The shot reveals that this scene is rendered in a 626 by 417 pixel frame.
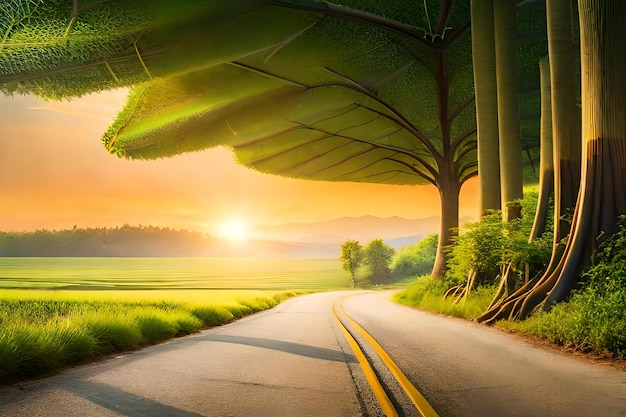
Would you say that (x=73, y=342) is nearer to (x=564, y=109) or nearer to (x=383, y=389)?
(x=383, y=389)

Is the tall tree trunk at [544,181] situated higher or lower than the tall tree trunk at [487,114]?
lower

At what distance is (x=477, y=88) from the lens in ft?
53.4

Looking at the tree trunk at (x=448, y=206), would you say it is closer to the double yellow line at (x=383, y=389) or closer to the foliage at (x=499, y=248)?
the foliage at (x=499, y=248)

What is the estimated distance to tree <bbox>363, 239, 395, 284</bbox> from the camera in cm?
9862

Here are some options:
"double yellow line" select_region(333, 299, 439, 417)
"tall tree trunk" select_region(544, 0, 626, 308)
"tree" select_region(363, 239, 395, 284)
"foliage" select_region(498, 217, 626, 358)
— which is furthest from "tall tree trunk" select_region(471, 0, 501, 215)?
"tree" select_region(363, 239, 395, 284)

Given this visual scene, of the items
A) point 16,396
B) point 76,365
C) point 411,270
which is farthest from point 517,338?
point 411,270

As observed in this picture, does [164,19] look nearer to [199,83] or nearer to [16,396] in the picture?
[199,83]

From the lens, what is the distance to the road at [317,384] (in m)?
4.09

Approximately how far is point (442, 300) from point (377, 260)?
81.8 m

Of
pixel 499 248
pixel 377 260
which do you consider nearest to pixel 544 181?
pixel 499 248

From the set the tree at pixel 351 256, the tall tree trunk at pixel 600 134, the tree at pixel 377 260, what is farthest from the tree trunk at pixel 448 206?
the tree at pixel 377 260

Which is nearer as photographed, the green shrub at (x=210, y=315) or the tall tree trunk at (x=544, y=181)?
the tall tree trunk at (x=544, y=181)

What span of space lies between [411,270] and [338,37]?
97.3 meters

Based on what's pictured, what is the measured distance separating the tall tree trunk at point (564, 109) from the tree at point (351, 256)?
3124 inches
